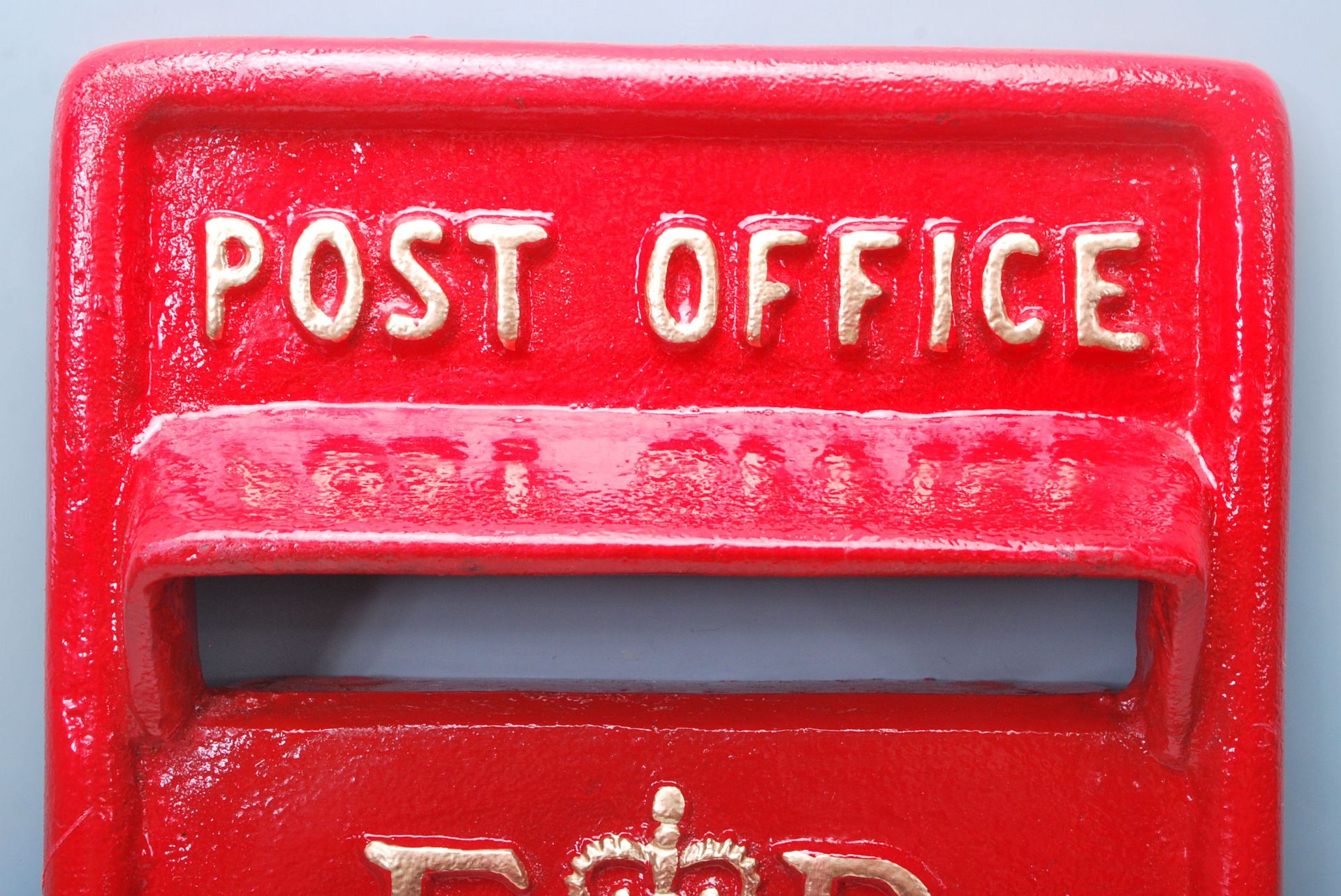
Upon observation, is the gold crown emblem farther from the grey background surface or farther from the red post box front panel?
the grey background surface

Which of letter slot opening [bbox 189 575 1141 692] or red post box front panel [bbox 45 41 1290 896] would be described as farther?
letter slot opening [bbox 189 575 1141 692]

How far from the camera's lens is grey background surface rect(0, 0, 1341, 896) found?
2.43 ft

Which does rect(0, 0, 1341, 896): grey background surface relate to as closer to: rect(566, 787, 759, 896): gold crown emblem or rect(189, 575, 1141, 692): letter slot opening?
rect(189, 575, 1141, 692): letter slot opening

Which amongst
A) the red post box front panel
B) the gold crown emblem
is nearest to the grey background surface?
the red post box front panel

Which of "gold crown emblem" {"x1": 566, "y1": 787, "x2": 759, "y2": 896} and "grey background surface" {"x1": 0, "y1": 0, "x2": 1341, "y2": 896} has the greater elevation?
"grey background surface" {"x1": 0, "y1": 0, "x2": 1341, "y2": 896}

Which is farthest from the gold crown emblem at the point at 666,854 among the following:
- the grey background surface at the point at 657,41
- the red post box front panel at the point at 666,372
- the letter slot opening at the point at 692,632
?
the grey background surface at the point at 657,41

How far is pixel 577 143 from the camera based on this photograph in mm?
662

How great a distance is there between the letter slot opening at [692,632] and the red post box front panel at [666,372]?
0.09 m

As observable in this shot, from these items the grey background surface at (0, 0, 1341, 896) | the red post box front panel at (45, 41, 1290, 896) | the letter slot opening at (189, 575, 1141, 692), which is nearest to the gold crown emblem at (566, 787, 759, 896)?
the red post box front panel at (45, 41, 1290, 896)

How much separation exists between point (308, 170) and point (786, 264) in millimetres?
338

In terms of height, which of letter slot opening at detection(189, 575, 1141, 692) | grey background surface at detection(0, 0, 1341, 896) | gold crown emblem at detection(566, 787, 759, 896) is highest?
grey background surface at detection(0, 0, 1341, 896)

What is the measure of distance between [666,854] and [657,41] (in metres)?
0.61

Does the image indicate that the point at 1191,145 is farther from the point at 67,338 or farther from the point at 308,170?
the point at 67,338

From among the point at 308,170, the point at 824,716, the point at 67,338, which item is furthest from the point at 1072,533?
the point at 67,338
